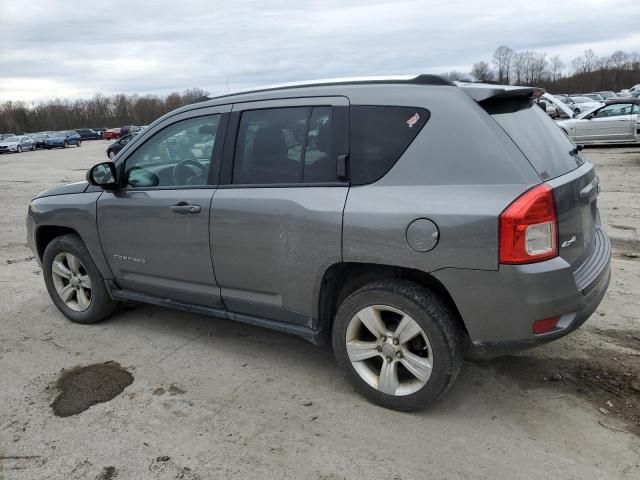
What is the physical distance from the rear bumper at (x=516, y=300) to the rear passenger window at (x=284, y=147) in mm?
1018

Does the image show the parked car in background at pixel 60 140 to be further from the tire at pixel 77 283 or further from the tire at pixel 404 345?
the tire at pixel 404 345

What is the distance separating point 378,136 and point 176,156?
5.62 feet

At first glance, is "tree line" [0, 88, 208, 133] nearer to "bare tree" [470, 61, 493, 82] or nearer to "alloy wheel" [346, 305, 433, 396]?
"bare tree" [470, 61, 493, 82]

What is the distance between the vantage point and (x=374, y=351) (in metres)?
3.12

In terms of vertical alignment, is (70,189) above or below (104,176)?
below

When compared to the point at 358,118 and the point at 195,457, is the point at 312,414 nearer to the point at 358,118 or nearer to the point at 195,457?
the point at 195,457

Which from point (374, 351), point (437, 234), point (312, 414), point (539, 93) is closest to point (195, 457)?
point (312, 414)

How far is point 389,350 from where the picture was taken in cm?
305

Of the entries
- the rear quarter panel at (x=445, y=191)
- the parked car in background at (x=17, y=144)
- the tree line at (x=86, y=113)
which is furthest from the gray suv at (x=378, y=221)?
the tree line at (x=86, y=113)

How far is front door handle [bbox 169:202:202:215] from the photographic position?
3.61 metres

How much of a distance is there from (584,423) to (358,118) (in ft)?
6.96

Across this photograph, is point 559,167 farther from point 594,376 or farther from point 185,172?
point 185,172

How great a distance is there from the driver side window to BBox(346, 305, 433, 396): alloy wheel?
1.49 m

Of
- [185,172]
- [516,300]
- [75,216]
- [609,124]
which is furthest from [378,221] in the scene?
[609,124]
